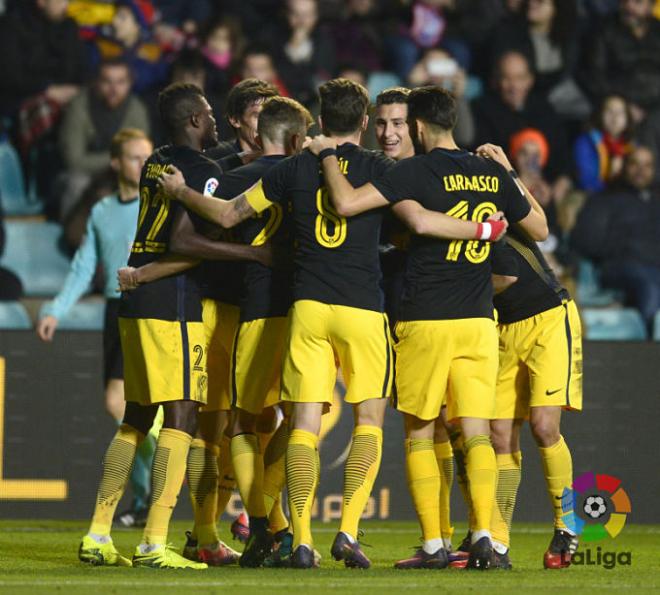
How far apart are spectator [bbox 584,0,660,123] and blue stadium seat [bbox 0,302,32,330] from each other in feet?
20.2

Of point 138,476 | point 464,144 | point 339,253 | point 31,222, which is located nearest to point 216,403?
point 339,253

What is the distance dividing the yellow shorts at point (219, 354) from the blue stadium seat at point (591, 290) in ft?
17.6

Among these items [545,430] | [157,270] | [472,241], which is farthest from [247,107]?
[545,430]

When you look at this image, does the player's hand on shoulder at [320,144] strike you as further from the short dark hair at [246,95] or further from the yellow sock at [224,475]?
the yellow sock at [224,475]

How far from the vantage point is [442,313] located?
711 centimetres

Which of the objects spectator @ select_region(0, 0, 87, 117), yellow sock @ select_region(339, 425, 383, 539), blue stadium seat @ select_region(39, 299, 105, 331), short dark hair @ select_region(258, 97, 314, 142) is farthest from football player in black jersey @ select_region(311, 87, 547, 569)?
spectator @ select_region(0, 0, 87, 117)

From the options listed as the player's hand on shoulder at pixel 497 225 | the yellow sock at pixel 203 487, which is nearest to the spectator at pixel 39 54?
the yellow sock at pixel 203 487

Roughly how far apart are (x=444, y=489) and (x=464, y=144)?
19.9ft

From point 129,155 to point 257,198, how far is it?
2769 mm

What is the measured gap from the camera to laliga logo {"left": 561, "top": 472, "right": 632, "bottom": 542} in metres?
9.55

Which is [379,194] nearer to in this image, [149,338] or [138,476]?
[149,338]

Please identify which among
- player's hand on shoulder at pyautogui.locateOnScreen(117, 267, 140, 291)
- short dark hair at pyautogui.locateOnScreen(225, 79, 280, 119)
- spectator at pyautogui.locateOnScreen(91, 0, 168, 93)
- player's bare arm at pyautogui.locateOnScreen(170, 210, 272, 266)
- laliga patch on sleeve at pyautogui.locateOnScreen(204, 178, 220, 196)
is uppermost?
spectator at pyautogui.locateOnScreen(91, 0, 168, 93)

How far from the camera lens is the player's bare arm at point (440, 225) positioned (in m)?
7.02

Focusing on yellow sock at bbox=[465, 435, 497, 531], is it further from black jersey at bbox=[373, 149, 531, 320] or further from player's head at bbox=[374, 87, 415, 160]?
player's head at bbox=[374, 87, 415, 160]
